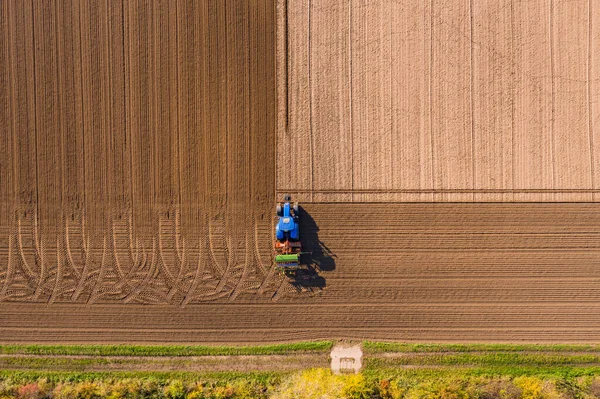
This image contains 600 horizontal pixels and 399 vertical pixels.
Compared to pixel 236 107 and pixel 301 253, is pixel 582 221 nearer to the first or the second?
pixel 301 253

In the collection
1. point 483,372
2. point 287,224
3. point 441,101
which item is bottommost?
point 483,372

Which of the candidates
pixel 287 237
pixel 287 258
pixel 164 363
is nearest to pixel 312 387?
pixel 287 258

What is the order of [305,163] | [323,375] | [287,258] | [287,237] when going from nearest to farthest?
[323,375] → [287,258] → [287,237] → [305,163]

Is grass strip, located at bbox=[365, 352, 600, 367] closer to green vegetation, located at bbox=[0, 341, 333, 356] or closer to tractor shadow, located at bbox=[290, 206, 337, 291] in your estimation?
green vegetation, located at bbox=[0, 341, 333, 356]

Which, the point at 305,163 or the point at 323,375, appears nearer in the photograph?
the point at 323,375

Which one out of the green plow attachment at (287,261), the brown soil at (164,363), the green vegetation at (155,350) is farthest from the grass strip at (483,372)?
the green plow attachment at (287,261)

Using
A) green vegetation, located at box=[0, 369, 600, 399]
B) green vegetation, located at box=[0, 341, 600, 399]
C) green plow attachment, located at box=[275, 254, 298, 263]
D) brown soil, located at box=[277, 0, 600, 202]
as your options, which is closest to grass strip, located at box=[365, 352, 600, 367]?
green vegetation, located at box=[0, 341, 600, 399]

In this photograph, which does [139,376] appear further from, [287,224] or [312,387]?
[287,224]
